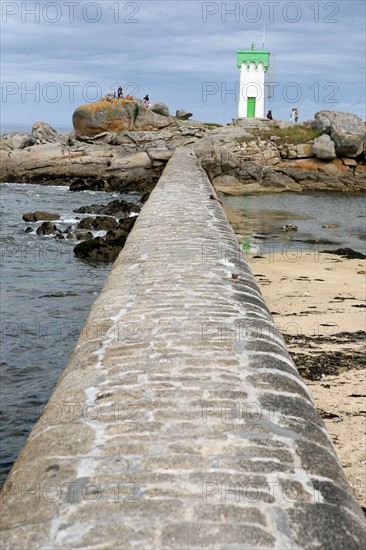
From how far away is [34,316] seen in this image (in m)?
12.7

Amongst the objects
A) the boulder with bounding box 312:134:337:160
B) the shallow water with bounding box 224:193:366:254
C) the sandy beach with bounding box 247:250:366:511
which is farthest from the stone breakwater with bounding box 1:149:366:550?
the boulder with bounding box 312:134:337:160

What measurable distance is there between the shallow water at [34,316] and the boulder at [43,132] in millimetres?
26784

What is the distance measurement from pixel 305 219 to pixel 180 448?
2675cm

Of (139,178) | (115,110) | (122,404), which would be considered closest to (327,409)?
(122,404)

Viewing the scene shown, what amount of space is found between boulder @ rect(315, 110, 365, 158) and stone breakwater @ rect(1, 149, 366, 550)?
132ft

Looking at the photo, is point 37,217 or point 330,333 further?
point 37,217

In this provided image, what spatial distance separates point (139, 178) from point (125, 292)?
36.1 metres

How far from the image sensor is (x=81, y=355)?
466cm

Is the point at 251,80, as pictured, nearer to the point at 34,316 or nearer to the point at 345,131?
the point at 345,131

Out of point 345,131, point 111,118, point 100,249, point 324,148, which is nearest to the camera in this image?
point 100,249

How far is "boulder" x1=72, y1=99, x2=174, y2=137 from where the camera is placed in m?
47.4

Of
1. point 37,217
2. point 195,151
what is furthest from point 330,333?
point 195,151

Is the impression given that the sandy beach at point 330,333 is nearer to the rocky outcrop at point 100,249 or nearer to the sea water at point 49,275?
the sea water at point 49,275

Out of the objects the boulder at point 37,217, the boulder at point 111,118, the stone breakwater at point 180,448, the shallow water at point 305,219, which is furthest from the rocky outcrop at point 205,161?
the stone breakwater at point 180,448
